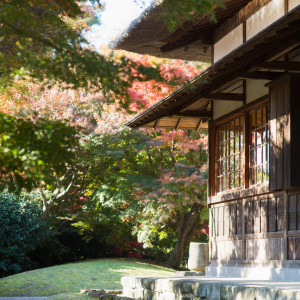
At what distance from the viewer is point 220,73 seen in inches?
309

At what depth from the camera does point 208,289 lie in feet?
22.2

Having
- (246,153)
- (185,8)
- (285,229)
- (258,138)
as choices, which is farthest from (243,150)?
(185,8)

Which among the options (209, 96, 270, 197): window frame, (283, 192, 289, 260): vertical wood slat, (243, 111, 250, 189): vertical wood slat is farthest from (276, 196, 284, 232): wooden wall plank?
(243, 111, 250, 189): vertical wood slat

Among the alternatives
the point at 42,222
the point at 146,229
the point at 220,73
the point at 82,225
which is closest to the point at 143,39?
the point at 220,73

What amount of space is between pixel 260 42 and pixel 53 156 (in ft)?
11.4

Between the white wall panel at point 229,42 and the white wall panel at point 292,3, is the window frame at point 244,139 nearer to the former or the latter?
the white wall panel at point 229,42

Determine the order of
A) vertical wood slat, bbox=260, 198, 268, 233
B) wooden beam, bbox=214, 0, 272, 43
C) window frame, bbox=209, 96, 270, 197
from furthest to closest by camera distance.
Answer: wooden beam, bbox=214, 0, 272, 43 → window frame, bbox=209, 96, 270, 197 → vertical wood slat, bbox=260, 198, 268, 233

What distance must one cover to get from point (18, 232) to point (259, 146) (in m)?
9.85

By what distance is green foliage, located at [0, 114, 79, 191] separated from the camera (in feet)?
12.9

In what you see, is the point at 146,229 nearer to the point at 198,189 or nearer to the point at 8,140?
the point at 198,189

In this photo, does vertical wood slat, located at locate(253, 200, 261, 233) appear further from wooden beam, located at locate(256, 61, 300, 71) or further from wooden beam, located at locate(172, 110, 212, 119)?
wooden beam, located at locate(172, 110, 212, 119)

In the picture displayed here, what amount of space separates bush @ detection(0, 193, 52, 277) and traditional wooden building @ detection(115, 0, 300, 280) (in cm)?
639

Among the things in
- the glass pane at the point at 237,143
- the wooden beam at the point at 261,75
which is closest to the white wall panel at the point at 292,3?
the wooden beam at the point at 261,75

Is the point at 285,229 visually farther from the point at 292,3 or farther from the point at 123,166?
the point at 123,166
